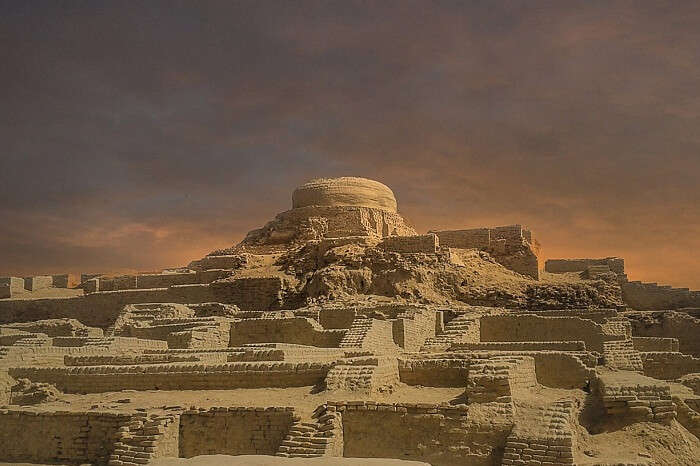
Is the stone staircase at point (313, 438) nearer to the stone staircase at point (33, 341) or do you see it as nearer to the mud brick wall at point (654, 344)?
the mud brick wall at point (654, 344)

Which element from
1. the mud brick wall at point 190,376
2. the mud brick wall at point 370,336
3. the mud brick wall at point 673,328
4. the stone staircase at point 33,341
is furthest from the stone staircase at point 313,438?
the mud brick wall at point 673,328

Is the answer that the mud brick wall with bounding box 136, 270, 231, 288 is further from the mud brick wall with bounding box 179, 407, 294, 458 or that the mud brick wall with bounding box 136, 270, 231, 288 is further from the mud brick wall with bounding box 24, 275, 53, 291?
the mud brick wall with bounding box 179, 407, 294, 458

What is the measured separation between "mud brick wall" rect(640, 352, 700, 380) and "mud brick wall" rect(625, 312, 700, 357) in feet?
19.2

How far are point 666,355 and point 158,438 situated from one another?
9.54 meters

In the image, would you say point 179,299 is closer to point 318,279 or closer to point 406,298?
point 318,279

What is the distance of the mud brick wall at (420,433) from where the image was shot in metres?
8.71

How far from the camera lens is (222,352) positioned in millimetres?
13375

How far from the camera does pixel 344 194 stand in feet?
101

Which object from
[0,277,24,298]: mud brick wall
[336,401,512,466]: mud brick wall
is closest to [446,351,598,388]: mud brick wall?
[336,401,512,466]: mud brick wall

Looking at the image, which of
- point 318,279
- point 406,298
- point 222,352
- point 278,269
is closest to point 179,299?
point 278,269

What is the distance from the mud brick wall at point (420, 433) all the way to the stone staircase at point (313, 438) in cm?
28

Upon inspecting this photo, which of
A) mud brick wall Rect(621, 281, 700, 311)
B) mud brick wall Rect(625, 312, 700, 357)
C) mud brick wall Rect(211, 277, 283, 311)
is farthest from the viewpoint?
mud brick wall Rect(211, 277, 283, 311)

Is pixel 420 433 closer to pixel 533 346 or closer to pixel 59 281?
pixel 533 346

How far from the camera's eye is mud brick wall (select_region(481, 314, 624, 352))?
15250 millimetres
